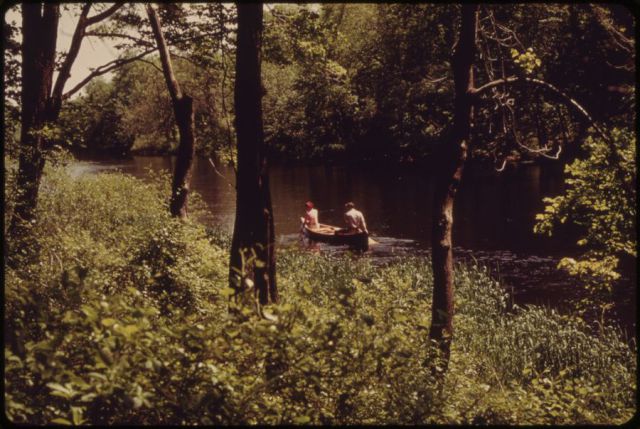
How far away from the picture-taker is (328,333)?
138 inches

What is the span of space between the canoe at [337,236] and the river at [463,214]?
0.43m

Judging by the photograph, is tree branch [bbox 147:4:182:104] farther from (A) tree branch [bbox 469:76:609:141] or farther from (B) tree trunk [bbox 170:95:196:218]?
(A) tree branch [bbox 469:76:609:141]

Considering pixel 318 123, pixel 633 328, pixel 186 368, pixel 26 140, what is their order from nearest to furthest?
pixel 186 368 → pixel 26 140 → pixel 633 328 → pixel 318 123

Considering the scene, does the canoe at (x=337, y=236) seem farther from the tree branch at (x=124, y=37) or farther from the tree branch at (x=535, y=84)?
the tree branch at (x=535, y=84)

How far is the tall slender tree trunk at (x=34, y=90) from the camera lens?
31.3 feet

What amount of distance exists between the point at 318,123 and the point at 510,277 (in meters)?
38.7

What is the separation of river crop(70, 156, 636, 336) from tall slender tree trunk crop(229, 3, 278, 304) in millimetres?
719

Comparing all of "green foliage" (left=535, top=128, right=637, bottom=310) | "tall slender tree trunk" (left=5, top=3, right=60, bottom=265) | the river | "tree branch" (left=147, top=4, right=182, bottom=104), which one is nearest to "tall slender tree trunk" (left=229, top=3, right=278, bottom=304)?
the river

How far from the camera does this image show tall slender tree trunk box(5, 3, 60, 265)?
375 inches

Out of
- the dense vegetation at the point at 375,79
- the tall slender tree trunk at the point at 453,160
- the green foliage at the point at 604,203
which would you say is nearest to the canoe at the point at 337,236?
the dense vegetation at the point at 375,79

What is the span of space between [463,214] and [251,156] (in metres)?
21.1

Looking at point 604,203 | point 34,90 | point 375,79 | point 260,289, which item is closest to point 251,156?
point 260,289

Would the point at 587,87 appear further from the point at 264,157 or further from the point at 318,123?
the point at 318,123

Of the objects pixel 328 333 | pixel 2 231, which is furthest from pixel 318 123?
pixel 328 333
